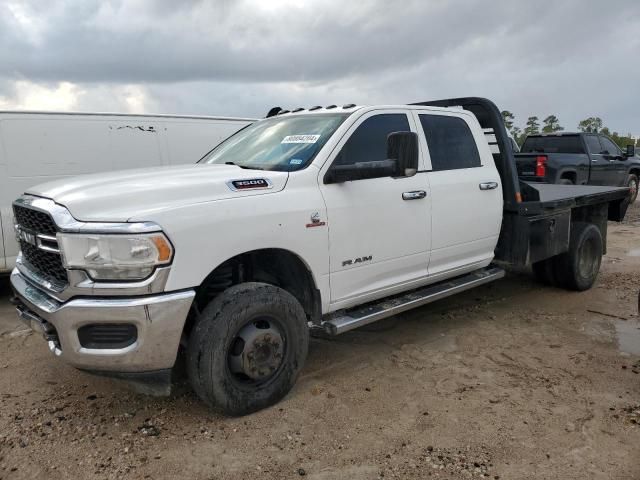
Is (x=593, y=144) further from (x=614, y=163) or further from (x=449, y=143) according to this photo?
(x=449, y=143)

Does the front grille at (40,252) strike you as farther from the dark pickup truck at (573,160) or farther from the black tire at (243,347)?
the dark pickup truck at (573,160)

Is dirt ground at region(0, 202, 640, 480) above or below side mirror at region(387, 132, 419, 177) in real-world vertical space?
below

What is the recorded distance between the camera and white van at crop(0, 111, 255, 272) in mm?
5750

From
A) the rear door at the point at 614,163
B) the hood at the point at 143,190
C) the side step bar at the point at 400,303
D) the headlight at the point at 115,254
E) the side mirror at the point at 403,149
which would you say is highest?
the side mirror at the point at 403,149

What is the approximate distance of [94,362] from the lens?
9.55 feet

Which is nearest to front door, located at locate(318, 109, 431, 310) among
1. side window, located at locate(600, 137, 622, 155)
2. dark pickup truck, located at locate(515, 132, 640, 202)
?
dark pickup truck, located at locate(515, 132, 640, 202)

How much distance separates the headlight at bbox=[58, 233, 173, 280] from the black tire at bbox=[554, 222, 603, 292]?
4757 mm

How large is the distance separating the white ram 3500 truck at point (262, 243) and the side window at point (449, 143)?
0.7 inches

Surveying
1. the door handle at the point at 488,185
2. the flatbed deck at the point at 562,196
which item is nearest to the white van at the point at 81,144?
the door handle at the point at 488,185

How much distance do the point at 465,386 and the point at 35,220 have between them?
2998mm

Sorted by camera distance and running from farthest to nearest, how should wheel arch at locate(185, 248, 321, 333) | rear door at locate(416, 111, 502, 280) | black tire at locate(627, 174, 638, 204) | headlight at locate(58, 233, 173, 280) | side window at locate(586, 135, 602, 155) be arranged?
black tire at locate(627, 174, 638, 204) < side window at locate(586, 135, 602, 155) < rear door at locate(416, 111, 502, 280) < wheel arch at locate(185, 248, 321, 333) < headlight at locate(58, 233, 173, 280)

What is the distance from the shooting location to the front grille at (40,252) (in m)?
3.05

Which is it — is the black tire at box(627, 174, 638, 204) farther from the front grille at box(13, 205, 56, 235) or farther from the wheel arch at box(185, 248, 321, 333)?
the front grille at box(13, 205, 56, 235)

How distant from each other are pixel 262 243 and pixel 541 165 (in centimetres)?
986
